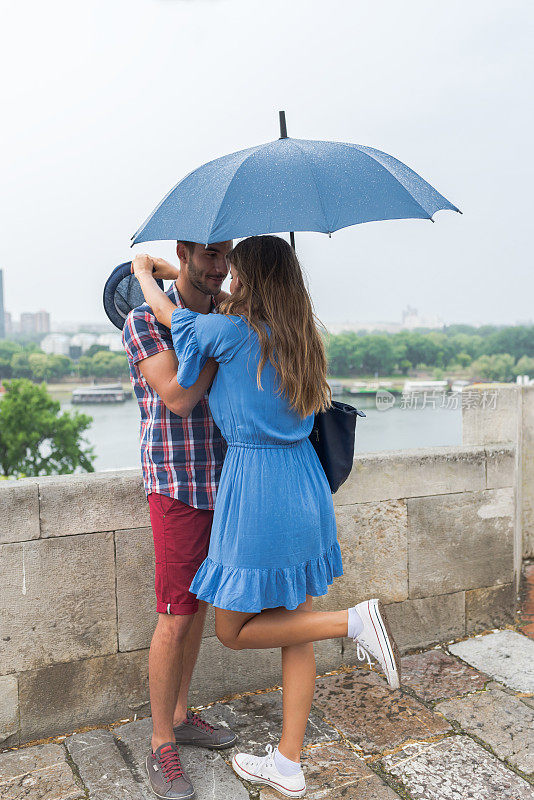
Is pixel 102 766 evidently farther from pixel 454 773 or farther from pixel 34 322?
pixel 34 322

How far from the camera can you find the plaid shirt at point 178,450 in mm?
2115

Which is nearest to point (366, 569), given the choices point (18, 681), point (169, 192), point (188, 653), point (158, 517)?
point (188, 653)

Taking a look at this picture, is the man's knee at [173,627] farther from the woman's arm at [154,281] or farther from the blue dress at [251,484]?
the woman's arm at [154,281]

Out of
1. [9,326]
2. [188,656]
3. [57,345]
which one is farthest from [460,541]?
[9,326]

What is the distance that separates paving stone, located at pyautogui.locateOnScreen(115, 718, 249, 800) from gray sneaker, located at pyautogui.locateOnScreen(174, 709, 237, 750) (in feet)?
0.08

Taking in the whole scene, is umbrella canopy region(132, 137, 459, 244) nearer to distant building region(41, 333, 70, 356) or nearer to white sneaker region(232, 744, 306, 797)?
white sneaker region(232, 744, 306, 797)

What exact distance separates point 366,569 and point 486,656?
630 mm

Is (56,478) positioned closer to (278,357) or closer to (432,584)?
(278,357)

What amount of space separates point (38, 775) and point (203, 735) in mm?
516

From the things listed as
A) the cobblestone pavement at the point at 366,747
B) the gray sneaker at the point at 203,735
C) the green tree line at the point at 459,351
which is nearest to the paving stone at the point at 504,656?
the cobblestone pavement at the point at 366,747

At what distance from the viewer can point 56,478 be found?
2471 millimetres

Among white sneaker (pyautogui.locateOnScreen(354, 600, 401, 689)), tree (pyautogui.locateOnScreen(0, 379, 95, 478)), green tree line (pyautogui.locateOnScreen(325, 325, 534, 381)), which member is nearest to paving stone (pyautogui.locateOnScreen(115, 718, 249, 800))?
white sneaker (pyautogui.locateOnScreen(354, 600, 401, 689))

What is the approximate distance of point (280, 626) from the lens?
6.51 feet

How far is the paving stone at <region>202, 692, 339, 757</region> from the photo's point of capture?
2365mm
